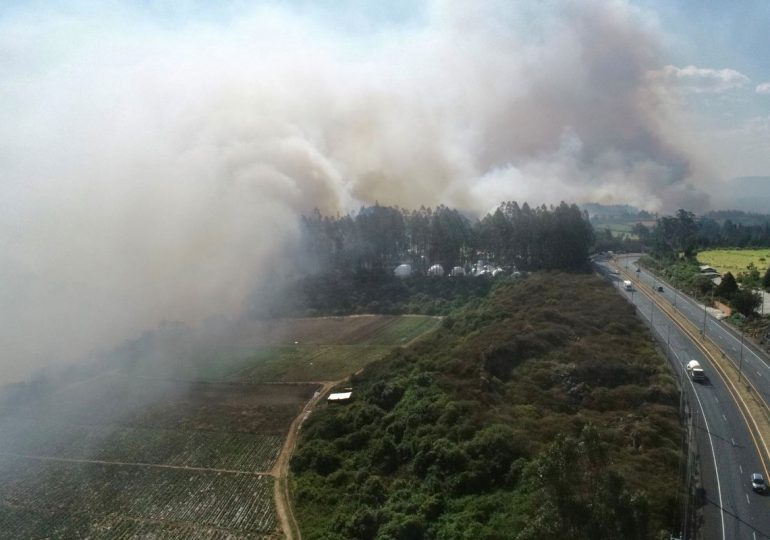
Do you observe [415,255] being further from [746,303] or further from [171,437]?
[171,437]

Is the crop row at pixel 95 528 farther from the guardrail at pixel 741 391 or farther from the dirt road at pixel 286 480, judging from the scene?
the guardrail at pixel 741 391

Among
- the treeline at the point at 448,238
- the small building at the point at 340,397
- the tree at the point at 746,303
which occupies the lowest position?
the small building at the point at 340,397

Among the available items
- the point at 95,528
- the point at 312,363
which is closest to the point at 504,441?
the point at 95,528

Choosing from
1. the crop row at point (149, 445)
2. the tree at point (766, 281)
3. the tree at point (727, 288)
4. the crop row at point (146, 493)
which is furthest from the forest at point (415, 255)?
the crop row at point (146, 493)

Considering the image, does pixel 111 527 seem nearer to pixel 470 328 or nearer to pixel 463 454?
pixel 463 454

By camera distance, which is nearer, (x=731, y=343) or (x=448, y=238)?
(x=731, y=343)
